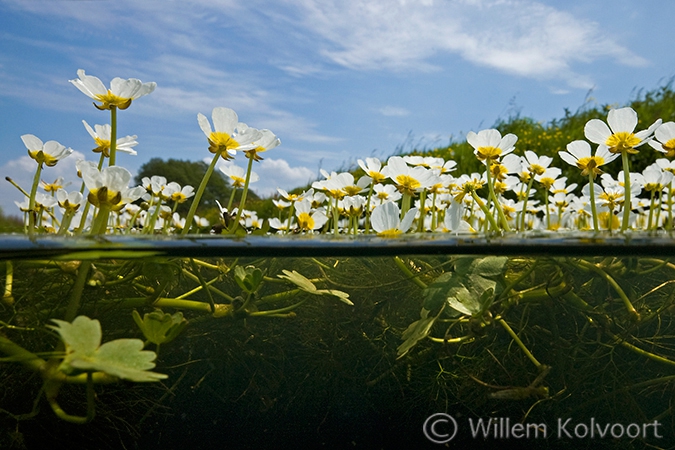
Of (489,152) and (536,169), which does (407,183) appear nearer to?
(489,152)

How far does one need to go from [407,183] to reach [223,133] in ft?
0.76

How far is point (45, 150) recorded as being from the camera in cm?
72

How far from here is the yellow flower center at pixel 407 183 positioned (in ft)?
2.31

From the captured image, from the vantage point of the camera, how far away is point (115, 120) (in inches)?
24.0

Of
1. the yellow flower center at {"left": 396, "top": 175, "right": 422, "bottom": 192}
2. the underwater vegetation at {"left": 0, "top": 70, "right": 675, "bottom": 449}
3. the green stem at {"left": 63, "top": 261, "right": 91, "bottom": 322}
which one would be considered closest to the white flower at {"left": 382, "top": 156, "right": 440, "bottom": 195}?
the yellow flower center at {"left": 396, "top": 175, "right": 422, "bottom": 192}

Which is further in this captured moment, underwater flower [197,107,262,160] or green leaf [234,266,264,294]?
underwater flower [197,107,262,160]

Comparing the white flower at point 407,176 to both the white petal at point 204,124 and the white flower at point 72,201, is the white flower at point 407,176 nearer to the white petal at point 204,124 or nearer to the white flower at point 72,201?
the white petal at point 204,124

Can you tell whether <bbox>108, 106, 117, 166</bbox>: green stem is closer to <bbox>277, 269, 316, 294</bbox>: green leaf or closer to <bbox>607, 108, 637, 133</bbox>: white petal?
<bbox>277, 269, 316, 294</bbox>: green leaf

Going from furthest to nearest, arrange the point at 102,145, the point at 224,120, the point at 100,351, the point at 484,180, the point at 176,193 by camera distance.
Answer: the point at 176,193 → the point at 484,180 → the point at 102,145 → the point at 224,120 → the point at 100,351

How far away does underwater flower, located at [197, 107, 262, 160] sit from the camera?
0.58m

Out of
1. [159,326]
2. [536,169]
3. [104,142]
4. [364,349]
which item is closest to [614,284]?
[364,349]

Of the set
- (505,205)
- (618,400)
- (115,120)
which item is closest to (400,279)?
(618,400)

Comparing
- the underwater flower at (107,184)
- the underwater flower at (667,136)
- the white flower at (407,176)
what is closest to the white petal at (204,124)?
the underwater flower at (107,184)

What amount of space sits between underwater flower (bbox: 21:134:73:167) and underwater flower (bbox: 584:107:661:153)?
611mm
